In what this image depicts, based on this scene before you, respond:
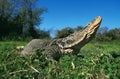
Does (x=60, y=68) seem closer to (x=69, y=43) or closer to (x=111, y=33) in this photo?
(x=69, y=43)

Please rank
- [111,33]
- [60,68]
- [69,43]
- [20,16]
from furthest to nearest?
[20,16]
[111,33]
[69,43]
[60,68]

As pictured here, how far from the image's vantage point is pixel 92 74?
404 cm

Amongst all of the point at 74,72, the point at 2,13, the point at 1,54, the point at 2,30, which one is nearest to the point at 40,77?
the point at 74,72

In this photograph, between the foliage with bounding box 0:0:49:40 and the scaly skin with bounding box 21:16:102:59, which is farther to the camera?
the foliage with bounding box 0:0:49:40

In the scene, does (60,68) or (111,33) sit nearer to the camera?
(60,68)

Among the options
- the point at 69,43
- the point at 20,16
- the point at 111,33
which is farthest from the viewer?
the point at 20,16

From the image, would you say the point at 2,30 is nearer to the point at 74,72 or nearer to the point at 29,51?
the point at 29,51

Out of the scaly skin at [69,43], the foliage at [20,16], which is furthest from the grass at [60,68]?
the foliage at [20,16]

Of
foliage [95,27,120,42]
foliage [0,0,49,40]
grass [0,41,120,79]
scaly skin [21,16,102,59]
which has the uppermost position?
foliage [0,0,49,40]

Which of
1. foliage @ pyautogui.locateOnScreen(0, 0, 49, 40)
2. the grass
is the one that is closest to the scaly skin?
the grass

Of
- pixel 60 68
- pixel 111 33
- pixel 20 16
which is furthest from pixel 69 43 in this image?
pixel 20 16

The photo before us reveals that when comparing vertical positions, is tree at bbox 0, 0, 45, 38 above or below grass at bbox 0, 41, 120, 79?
above

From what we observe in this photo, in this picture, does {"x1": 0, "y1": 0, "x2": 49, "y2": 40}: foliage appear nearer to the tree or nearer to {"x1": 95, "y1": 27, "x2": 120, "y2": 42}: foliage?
the tree

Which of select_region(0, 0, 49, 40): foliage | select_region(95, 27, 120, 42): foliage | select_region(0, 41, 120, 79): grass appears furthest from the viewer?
select_region(0, 0, 49, 40): foliage
